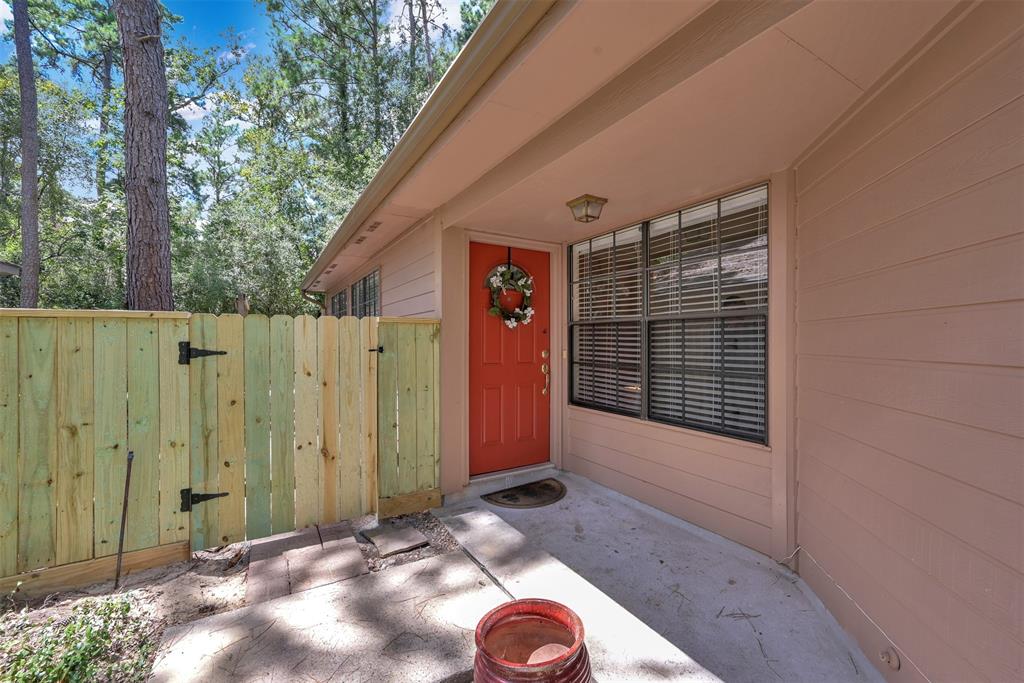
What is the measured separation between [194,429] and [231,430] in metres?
0.18

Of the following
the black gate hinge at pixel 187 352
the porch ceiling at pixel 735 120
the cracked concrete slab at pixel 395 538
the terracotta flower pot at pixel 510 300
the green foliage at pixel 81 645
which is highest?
the porch ceiling at pixel 735 120

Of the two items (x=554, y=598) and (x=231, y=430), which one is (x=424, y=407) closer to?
(x=231, y=430)

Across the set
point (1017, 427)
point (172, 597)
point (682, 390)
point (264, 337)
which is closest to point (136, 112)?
point (264, 337)

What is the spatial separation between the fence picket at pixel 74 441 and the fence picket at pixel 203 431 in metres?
0.42

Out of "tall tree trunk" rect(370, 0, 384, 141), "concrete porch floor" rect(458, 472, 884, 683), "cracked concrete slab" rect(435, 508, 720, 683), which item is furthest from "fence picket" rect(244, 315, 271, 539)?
"tall tree trunk" rect(370, 0, 384, 141)

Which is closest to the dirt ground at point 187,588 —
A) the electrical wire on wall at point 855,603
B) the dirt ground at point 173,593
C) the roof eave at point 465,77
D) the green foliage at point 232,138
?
the dirt ground at point 173,593

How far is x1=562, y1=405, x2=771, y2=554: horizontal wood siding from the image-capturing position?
8.22 feet

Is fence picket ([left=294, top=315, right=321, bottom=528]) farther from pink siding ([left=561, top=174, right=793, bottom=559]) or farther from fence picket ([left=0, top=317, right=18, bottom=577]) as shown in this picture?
pink siding ([left=561, top=174, right=793, bottom=559])

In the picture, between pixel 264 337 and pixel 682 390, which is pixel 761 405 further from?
pixel 264 337

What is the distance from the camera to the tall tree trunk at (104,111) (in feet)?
40.2

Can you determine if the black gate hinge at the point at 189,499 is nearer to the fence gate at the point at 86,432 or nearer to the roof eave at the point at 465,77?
the fence gate at the point at 86,432

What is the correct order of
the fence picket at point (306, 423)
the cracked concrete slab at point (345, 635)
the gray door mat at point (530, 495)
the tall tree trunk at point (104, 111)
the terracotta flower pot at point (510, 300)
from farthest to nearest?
the tall tree trunk at point (104, 111) → the terracotta flower pot at point (510, 300) → the gray door mat at point (530, 495) → the fence picket at point (306, 423) → the cracked concrete slab at point (345, 635)

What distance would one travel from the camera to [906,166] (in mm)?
1492

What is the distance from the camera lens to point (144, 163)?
425cm
